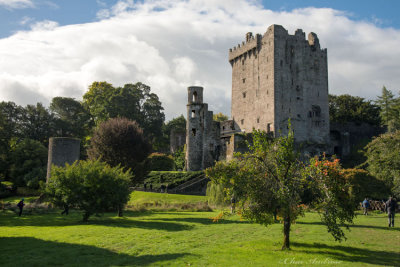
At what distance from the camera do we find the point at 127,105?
6091 cm

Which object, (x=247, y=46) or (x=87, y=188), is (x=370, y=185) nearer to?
(x=87, y=188)

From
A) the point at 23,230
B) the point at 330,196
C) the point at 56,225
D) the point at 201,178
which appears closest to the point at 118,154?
the point at 56,225

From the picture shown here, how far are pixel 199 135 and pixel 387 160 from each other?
87.0 feet

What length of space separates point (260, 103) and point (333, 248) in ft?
151

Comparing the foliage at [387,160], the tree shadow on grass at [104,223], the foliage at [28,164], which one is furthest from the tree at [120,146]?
the foliage at [387,160]

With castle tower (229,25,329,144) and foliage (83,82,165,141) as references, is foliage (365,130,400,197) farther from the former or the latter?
foliage (83,82,165,141)

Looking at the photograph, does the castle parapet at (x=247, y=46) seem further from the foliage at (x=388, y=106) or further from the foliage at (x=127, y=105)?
the foliage at (x=388, y=106)

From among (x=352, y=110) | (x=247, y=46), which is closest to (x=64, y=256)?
(x=247, y=46)

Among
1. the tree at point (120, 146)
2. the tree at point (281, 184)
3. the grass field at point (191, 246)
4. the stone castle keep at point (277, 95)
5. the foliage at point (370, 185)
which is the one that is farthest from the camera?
the stone castle keep at point (277, 95)

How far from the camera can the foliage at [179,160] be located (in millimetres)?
54747

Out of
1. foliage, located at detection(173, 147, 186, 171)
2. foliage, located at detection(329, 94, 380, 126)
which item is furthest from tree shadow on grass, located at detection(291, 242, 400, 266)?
foliage, located at detection(329, 94, 380, 126)

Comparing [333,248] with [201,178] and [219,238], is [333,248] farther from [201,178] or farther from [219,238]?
[201,178]

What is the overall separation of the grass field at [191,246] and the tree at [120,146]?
38.0 feet

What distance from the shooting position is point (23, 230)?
55.0ft
